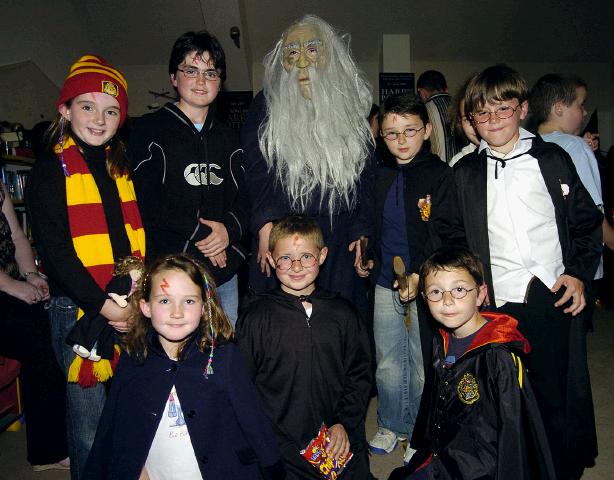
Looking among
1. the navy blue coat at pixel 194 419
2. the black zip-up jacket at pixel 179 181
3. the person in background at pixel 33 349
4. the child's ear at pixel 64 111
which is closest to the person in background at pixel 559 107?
the black zip-up jacket at pixel 179 181

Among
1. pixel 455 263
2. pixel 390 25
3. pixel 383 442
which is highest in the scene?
pixel 390 25

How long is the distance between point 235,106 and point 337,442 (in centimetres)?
788

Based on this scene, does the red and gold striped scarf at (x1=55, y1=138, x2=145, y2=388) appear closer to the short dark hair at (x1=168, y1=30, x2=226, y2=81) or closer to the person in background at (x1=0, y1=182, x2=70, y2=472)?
→ the short dark hair at (x1=168, y1=30, x2=226, y2=81)

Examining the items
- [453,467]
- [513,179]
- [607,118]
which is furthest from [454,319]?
[607,118]

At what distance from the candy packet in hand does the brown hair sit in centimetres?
60

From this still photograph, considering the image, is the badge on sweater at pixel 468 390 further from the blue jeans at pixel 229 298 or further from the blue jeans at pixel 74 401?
the blue jeans at pixel 74 401

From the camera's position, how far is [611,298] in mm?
5758

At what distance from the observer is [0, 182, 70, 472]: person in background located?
2.73 metres

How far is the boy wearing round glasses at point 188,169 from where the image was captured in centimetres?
242

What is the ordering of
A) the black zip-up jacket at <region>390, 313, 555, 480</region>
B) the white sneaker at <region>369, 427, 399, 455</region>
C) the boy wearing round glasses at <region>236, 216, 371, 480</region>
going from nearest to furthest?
1. the black zip-up jacket at <region>390, 313, 555, 480</region>
2. the boy wearing round glasses at <region>236, 216, 371, 480</region>
3. the white sneaker at <region>369, 427, 399, 455</region>

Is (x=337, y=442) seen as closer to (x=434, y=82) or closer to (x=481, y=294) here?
(x=481, y=294)

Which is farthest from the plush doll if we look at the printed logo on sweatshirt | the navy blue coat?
the printed logo on sweatshirt

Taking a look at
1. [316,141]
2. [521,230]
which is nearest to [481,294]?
[521,230]

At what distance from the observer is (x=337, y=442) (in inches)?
88.0
